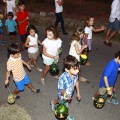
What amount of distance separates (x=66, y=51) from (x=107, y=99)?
3.18 metres

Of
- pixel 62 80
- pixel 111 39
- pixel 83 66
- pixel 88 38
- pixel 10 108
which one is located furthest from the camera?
pixel 111 39

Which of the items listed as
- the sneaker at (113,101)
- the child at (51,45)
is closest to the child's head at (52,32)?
the child at (51,45)

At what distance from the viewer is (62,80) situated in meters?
4.66

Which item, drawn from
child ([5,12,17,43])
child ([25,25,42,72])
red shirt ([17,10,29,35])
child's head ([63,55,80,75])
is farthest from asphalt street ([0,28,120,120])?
child's head ([63,55,80,75])

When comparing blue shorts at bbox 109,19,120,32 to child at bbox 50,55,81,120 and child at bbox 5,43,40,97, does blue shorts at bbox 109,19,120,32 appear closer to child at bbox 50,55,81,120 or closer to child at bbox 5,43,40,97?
child at bbox 5,43,40,97

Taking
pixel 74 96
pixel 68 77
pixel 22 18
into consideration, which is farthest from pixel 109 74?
pixel 22 18

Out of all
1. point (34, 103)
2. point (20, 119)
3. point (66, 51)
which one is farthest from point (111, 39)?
point (20, 119)

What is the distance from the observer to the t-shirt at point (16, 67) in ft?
17.5

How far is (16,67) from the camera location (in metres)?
5.46

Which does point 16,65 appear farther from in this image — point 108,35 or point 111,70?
point 108,35

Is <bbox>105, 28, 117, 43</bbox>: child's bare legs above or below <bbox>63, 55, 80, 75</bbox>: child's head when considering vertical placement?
below

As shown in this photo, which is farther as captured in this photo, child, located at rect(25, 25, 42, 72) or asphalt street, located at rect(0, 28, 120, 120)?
child, located at rect(25, 25, 42, 72)

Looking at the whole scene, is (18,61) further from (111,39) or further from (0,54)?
(111,39)

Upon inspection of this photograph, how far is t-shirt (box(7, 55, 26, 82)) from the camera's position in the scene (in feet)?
17.5
